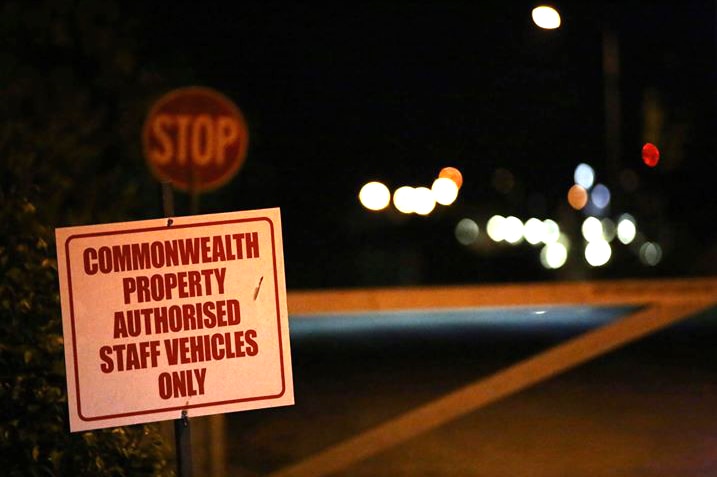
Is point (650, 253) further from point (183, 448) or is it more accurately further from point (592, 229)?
point (183, 448)

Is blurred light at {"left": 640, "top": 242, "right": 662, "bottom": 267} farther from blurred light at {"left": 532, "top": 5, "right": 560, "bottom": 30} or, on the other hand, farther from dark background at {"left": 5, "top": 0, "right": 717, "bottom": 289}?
blurred light at {"left": 532, "top": 5, "right": 560, "bottom": 30}

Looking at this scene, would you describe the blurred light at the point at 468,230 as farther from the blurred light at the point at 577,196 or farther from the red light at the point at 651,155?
the red light at the point at 651,155

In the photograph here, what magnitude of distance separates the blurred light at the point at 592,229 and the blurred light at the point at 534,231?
8.22m

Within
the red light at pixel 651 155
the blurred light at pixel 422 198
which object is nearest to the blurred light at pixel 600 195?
the blurred light at pixel 422 198

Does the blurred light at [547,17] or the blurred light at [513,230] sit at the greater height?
the blurred light at [513,230]

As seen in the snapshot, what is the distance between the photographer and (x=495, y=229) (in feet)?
134

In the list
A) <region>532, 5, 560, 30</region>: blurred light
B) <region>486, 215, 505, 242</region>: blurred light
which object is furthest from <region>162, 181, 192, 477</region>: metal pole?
<region>486, 215, 505, 242</region>: blurred light

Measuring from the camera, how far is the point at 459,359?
14.0 m

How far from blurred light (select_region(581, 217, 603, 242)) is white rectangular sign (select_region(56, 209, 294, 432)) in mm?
25729

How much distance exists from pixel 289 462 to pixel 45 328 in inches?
159

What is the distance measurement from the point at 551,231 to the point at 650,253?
260 inches

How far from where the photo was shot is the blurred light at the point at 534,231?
39.5 m

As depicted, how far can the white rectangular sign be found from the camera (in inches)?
154

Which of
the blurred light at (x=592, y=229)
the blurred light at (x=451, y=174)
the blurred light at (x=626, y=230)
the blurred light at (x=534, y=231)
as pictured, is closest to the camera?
the blurred light at (x=451, y=174)
